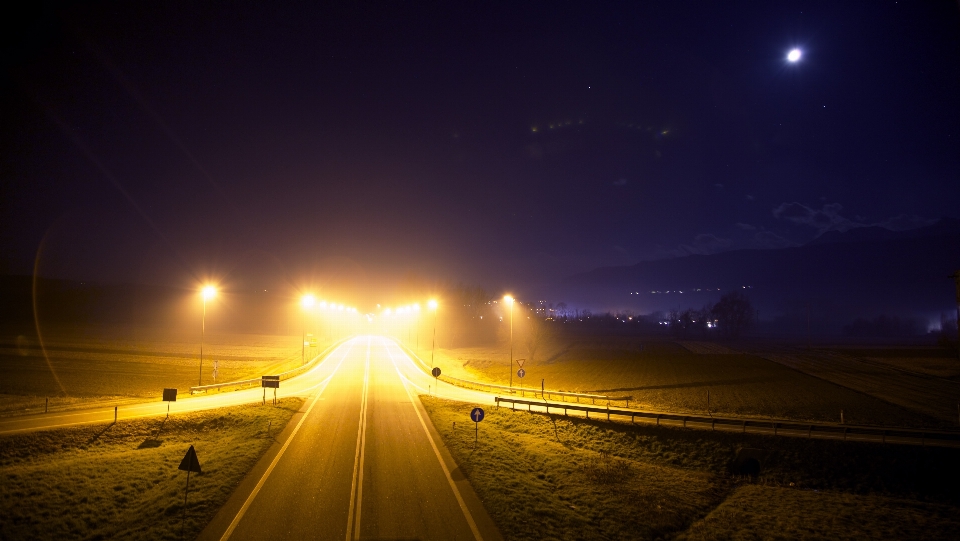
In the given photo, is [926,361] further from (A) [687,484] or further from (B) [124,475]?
(B) [124,475]

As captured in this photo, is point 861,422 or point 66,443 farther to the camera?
point 861,422

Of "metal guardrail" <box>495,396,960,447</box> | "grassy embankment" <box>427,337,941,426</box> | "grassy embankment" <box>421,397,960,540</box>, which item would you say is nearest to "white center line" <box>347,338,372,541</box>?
"grassy embankment" <box>421,397,960,540</box>

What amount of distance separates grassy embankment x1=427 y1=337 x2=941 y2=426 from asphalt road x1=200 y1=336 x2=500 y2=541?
62.3ft

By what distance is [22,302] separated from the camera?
12294 cm

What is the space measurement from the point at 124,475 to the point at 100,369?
36389 millimetres

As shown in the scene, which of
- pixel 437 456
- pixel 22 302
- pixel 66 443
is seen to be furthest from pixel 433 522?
pixel 22 302

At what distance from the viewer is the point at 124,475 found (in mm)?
17156

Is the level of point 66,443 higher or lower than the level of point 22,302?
lower

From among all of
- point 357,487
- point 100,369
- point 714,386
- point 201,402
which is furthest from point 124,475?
point 714,386

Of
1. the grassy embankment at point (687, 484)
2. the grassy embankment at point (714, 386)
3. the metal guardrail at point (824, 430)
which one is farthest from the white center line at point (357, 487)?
the grassy embankment at point (714, 386)

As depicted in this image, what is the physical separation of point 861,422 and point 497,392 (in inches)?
949

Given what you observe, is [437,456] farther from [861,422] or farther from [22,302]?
[22,302]

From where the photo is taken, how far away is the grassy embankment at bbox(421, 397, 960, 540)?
14180 mm

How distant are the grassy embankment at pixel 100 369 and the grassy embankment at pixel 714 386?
26419mm
